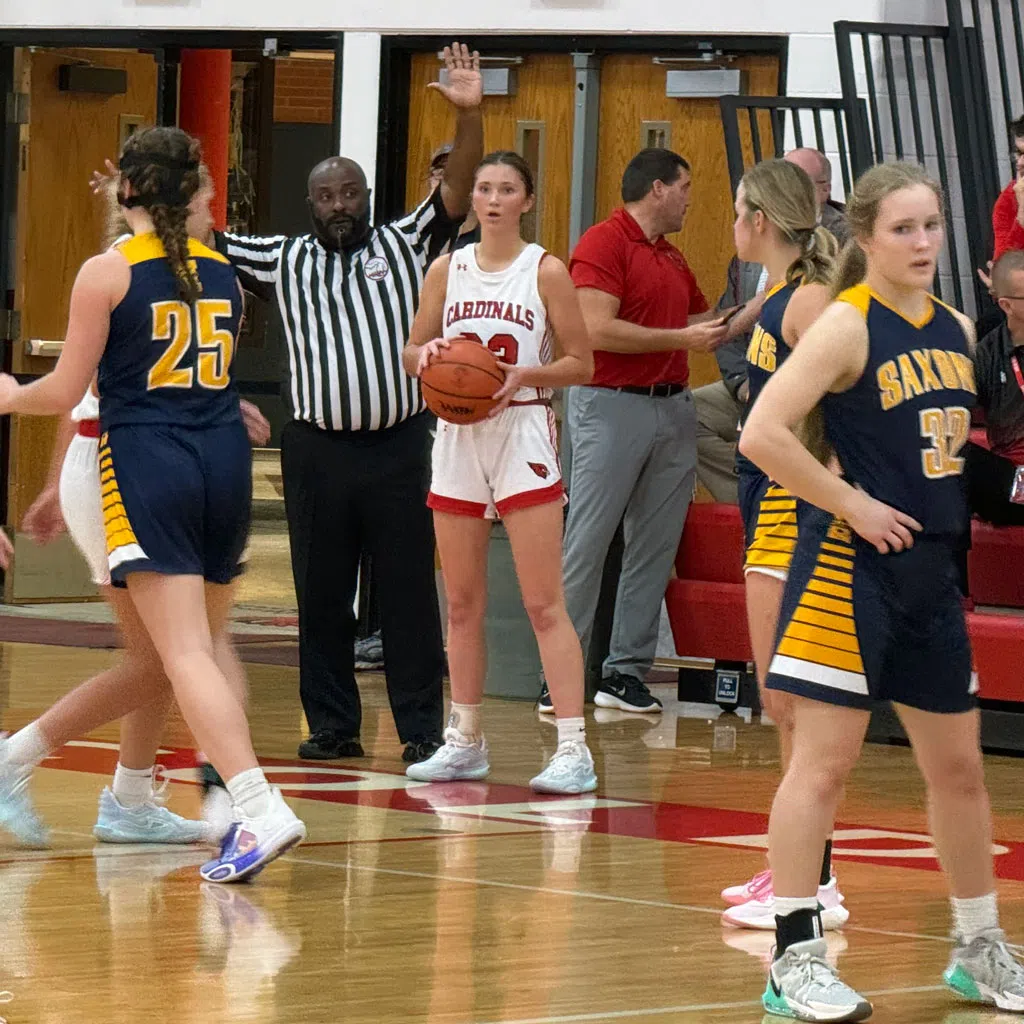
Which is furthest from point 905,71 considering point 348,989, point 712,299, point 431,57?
point 348,989

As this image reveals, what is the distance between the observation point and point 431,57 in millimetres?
9844

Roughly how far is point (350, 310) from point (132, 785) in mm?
1924

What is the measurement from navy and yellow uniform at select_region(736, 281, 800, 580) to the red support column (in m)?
6.68

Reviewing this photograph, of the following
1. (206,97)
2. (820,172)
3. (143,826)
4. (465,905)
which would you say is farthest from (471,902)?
(206,97)

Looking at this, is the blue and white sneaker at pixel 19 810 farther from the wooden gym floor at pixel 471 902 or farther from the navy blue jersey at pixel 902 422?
the navy blue jersey at pixel 902 422

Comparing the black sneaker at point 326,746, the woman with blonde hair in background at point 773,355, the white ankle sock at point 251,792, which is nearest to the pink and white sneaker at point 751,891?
the woman with blonde hair in background at point 773,355

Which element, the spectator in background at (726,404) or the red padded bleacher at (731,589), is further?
the spectator in background at (726,404)

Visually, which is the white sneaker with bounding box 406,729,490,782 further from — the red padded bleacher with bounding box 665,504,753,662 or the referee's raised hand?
the red padded bleacher with bounding box 665,504,753,662

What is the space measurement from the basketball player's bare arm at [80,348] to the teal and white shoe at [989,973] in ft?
7.10

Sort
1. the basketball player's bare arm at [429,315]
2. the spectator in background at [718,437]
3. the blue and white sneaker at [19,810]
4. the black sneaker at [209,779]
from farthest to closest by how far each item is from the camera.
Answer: the spectator in background at [718,437], the basketball player's bare arm at [429,315], the black sneaker at [209,779], the blue and white sneaker at [19,810]

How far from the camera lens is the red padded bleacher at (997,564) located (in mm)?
7727

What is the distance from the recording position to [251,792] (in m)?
4.73

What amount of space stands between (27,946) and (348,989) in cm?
65

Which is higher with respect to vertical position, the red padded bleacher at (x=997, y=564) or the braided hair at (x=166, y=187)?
the braided hair at (x=166, y=187)
